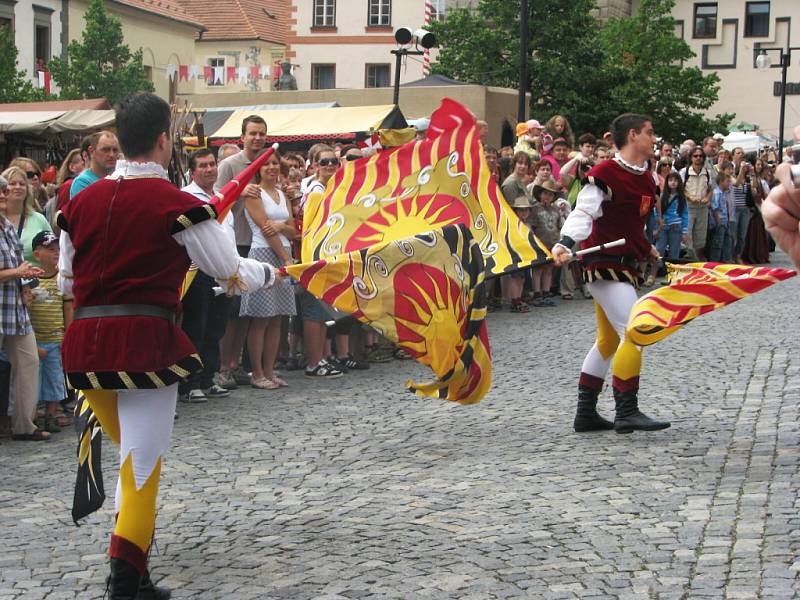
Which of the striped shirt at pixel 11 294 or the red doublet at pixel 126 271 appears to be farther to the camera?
the striped shirt at pixel 11 294

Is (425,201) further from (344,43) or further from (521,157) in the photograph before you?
(344,43)

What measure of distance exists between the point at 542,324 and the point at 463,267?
6838mm

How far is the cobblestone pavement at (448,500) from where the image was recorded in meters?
5.21

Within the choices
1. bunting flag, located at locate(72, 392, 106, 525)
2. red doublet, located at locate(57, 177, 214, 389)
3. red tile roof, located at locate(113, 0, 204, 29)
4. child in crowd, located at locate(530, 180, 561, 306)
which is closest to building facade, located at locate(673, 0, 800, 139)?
red tile roof, located at locate(113, 0, 204, 29)

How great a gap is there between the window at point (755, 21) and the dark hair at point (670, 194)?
48.3 meters

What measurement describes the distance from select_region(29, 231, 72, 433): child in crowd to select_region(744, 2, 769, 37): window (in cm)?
6019

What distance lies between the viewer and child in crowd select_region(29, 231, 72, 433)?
8719 mm

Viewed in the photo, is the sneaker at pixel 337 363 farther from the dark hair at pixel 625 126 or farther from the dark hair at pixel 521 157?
the dark hair at pixel 521 157

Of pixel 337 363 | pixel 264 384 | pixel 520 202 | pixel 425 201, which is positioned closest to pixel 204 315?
pixel 264 384

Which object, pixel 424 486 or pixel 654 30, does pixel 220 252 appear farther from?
pixel 654 30

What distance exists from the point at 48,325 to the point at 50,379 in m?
0.38

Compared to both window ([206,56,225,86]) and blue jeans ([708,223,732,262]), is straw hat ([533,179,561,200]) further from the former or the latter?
window ([206,56,225,86])

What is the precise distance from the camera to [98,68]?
137 ft

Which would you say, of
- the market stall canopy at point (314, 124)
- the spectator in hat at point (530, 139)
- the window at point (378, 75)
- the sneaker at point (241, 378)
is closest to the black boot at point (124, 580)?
the sneaker at point (241, 378)
